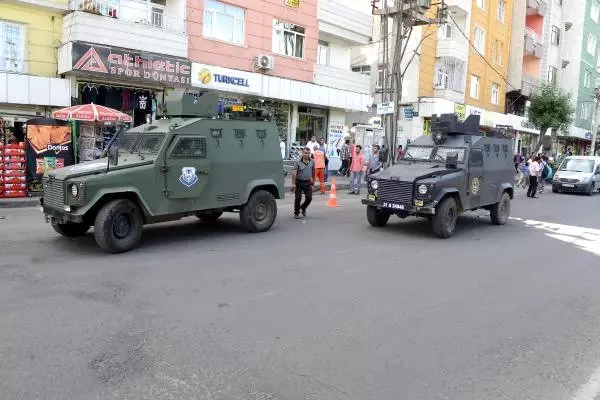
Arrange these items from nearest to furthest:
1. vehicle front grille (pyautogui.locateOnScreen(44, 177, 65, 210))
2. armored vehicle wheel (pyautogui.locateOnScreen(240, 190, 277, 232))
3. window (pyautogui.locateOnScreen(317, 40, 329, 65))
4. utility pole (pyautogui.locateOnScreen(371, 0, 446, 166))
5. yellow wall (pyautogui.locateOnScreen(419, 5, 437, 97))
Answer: vehicle front grille (pyautogui.locateOnScreen(44, 177, 65, 210)) < armored vehicle wheel (pyautogui.locateOnScreen(240, 190, 277, 232)) < utility pole (pyautogui.locateOnScreen(371, 0, 446, 166)) < window (pyautogui.locateOnScreen(317, 40, 329, 65)) < yellow wall (pyautogui.locateOnScreen(419, 5, 437, 97))

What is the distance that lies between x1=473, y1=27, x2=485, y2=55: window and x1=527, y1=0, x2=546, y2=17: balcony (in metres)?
8.37

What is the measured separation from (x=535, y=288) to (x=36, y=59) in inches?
627

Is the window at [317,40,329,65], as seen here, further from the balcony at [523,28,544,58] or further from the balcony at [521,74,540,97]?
the balcony at [523,28,544,58]

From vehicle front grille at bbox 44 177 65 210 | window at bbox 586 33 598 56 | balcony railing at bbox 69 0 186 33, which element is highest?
window at bbox 586 33 598 56

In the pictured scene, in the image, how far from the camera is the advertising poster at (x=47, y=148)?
13906 mm

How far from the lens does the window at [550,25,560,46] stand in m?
47.2

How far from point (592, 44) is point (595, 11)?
323cm

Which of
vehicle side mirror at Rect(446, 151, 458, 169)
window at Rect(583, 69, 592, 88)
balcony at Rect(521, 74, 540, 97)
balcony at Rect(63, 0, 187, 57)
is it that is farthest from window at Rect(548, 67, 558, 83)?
vehicle side mirror at Rect(446, 151, 458, 169)

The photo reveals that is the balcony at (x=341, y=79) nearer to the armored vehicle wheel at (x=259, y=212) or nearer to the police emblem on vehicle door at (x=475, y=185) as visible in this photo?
the police emblem on vehicle door at (x=475, y=185)

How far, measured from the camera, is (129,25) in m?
17.3

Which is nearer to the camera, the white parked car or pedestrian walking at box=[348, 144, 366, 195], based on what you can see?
pedestrian walking at box=[348, 144, 366, 195]

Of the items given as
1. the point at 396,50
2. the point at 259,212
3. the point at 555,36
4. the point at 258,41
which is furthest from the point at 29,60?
the point at 555,36

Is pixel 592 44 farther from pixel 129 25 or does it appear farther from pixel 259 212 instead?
pixel 259 212

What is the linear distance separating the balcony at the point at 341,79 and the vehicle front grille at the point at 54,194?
17567 mm
